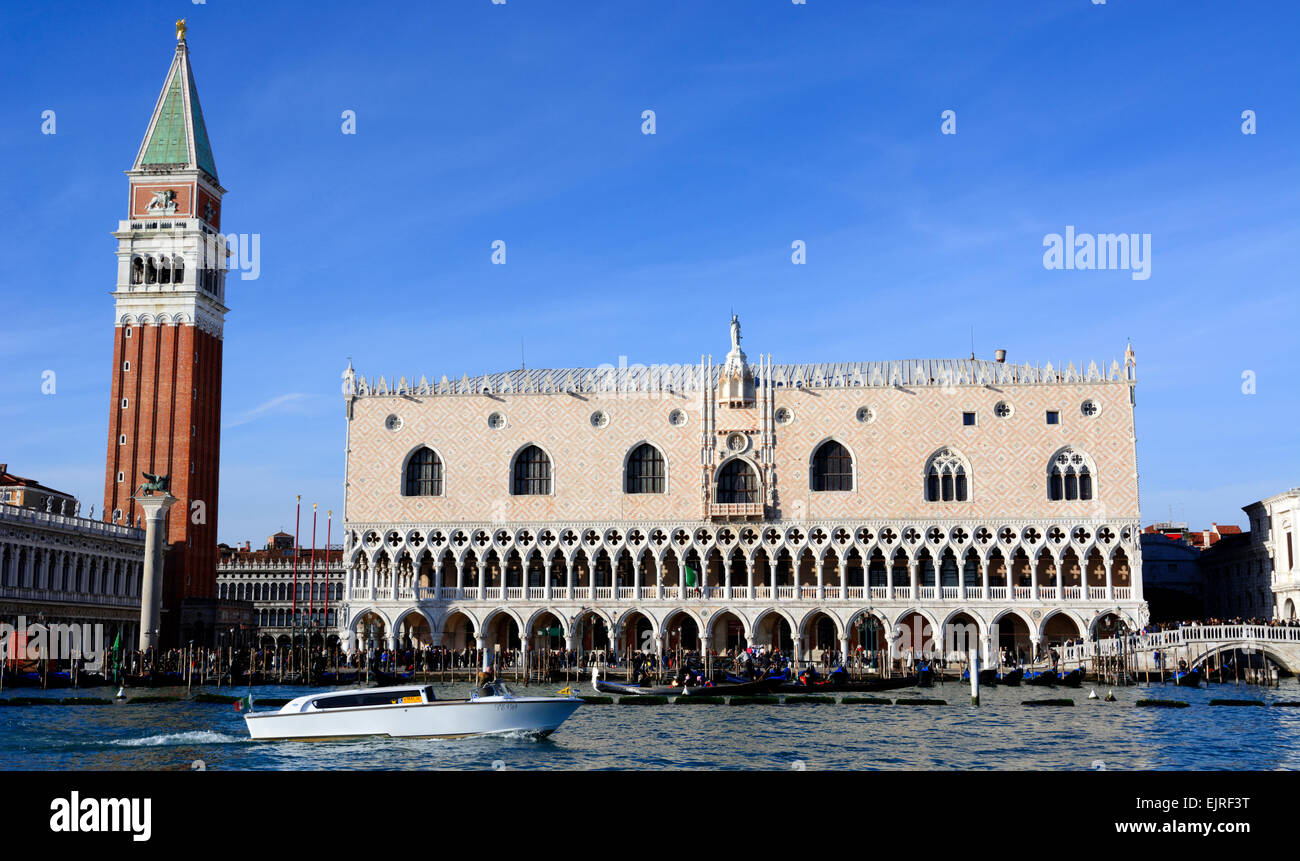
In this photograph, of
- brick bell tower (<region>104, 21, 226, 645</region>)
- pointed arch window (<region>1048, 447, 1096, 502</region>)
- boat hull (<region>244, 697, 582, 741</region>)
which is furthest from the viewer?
brick bell tower (<region>104, 21, 226, 645</region>)

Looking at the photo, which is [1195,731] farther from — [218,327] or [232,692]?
[218,327]

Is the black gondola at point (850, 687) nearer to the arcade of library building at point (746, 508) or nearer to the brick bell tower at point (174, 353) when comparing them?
the arcade of library building at point (746, 508)

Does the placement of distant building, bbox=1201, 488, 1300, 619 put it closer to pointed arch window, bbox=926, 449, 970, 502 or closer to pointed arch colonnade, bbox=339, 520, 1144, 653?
pointed arch colonnade, bbox=339, 520, 1144, 653

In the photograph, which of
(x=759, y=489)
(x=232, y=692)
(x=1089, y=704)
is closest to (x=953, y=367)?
(x=759, y=489)

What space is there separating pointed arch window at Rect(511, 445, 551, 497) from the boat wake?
26213 millimetres

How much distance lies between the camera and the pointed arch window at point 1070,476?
44781mm

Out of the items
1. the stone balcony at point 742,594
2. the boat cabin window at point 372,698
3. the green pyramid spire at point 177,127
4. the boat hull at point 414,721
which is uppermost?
the green pyramid spire at point 177,127

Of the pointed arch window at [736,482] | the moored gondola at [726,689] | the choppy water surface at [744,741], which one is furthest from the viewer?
the pointed arch window at [736,482]

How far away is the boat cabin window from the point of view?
2041 cm

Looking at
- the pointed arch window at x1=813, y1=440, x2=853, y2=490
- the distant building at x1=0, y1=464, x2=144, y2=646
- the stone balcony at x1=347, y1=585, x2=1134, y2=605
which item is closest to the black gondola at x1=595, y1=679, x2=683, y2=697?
the stone balcony at x1=347, y1=585, x2=1134, y2=605

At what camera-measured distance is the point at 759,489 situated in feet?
152

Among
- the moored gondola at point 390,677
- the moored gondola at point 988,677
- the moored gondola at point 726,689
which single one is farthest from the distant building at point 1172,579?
the moored gondola at point 390,677

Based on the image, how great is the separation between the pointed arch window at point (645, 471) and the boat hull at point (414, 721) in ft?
87.8
